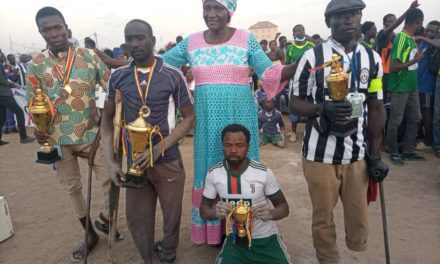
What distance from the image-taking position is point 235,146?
8.19 ft

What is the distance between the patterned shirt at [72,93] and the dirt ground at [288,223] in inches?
47.0

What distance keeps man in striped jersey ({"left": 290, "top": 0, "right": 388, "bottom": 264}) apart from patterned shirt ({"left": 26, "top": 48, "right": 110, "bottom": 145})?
72.9 inches

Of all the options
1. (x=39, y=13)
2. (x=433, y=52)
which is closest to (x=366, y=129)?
(x=39, y=13)

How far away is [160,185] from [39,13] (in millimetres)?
1741

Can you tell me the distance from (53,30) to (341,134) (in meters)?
2.43

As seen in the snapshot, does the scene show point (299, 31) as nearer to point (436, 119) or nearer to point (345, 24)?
point (436, 119)

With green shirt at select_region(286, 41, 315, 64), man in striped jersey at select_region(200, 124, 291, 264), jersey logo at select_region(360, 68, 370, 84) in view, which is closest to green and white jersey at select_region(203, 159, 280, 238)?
man in striped jersey at select_region(200, 124, 291, 264)

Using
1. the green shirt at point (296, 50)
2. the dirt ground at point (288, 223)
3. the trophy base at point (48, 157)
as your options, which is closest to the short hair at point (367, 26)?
the green shirt at point (296, 50)

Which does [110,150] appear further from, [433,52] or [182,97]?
[433,52]

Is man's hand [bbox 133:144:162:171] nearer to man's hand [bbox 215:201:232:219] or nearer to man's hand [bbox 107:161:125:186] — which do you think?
man's hand [bbox 107:161:125:186]

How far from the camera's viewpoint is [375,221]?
12.1 ft

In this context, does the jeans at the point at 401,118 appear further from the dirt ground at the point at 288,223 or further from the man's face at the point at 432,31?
the man's face at the point at 432,31

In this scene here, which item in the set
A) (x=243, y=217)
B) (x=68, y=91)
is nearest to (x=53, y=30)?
(x=68, y=91)

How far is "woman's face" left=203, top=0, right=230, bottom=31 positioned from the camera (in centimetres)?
258
